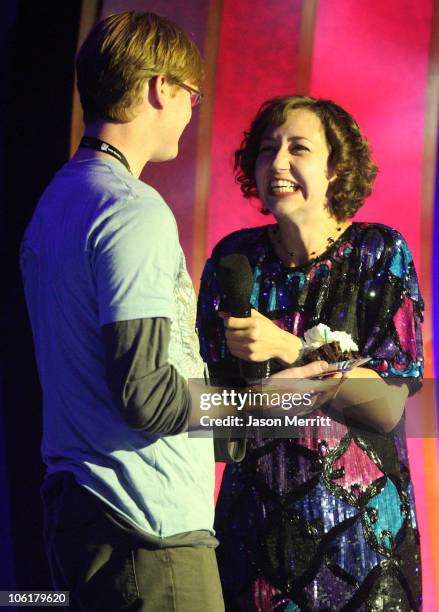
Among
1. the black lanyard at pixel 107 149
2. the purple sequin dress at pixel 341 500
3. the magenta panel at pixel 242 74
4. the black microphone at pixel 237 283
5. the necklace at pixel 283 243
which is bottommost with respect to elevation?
the purple sequin dress at pixel 341 500

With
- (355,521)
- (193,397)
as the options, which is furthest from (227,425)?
(355,521)

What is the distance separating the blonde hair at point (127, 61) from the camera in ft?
4.99

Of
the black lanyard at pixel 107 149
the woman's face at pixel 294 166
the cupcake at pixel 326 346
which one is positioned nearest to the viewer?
the black lanyard at pixel 107 149

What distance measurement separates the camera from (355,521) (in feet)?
6.37

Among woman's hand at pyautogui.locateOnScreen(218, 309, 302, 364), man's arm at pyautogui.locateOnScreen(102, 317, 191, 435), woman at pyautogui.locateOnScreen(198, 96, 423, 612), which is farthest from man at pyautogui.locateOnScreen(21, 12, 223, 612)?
woman at pyautogui.locateOnScreen(198, 96, 423, 612)

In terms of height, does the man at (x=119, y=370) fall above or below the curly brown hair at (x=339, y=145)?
below

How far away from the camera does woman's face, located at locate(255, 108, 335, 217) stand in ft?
6.90

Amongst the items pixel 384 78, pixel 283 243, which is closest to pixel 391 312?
pixel 283 243

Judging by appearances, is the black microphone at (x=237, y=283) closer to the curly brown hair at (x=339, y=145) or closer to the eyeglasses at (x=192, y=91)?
the eyeglasses at (x=192, y=91)

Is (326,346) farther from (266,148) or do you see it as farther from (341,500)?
(266,148)

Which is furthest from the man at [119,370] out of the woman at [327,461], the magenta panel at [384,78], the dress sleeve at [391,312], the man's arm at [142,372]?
the magenta panel at [384,78]

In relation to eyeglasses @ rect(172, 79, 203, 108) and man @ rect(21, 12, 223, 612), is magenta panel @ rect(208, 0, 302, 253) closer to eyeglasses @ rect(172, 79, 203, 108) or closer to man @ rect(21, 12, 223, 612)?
eyeglasses @ rect(172, 79, 203, 108)

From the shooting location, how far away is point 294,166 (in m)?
2.11

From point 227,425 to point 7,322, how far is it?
3.73 feet
